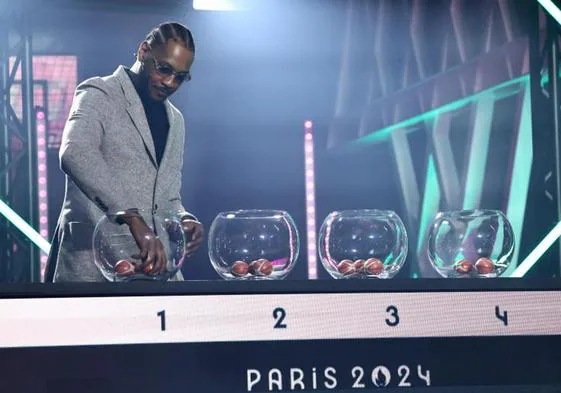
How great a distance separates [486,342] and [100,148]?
4.65 ft

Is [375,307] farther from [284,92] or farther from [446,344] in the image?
[284,92]

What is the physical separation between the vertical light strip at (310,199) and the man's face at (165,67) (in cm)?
401

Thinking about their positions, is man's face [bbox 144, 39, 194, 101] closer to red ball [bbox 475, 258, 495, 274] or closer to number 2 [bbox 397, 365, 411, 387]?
red ball [bbox 475, 258, 495, 274]

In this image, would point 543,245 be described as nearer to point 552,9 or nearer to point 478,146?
point 552,9

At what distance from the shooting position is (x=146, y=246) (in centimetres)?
115

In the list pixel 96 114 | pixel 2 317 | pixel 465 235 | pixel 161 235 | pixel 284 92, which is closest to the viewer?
pixel 2 317

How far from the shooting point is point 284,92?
7020mm

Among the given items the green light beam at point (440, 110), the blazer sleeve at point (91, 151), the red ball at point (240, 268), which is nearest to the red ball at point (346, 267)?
the red ball at point (240, 268)

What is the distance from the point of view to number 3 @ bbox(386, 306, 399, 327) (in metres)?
1.13

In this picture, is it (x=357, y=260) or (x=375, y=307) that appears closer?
(x=375, y=307)

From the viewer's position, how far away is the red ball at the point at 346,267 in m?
1.25

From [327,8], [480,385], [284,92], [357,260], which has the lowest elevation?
[480,385]

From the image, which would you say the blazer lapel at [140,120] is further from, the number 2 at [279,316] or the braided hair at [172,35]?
the number 2 at [279,316]

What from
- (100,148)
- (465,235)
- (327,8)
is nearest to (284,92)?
(327,8)
